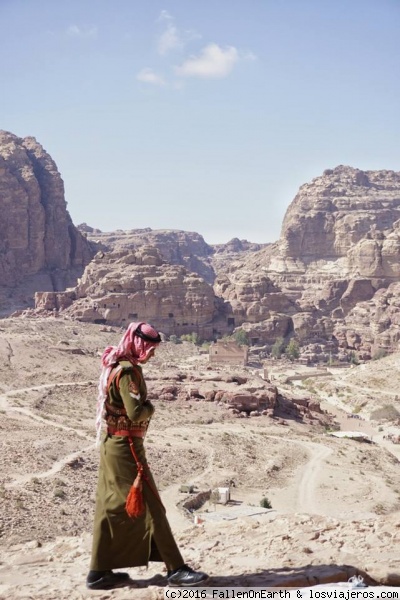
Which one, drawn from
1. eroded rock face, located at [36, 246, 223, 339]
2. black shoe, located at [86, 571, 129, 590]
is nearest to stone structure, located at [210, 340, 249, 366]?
eroded rock face, located at [36, 246, 223, 339]

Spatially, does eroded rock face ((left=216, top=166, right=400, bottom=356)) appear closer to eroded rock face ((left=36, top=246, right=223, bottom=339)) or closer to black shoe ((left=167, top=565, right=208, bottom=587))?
eroded rock face ((left=36, top=246, right=223, bottom=339))

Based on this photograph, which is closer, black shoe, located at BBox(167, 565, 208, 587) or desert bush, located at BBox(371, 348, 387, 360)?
black shoe, located at BBox(167, 565, 208, 587)

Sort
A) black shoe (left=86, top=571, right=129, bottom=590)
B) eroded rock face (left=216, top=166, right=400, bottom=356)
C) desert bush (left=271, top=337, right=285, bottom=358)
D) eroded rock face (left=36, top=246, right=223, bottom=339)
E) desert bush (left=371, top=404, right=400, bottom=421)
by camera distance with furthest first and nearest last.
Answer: eroded rock face (left=216, top=166, right=400, bottom=356) < eroded rock face (left=36, top=246, right=223, bottom=339) < desert bush (left=271, top=337, right=285, bottom=358) < desert bush (left=371, top=404, right=400, bottom=421) < black shoe (left=86, top=571, right=129, bottom=590)

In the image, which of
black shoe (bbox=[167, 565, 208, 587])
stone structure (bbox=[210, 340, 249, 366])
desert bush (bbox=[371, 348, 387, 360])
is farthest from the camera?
desert bush (bbox=[371, 348, 387, 360])

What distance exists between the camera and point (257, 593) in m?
7.02

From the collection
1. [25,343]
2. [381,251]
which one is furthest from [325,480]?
[381,251]

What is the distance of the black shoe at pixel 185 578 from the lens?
7.30 metres

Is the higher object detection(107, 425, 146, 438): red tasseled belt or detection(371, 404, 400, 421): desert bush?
detection(107, 425, 146, 438): red tasseled belt

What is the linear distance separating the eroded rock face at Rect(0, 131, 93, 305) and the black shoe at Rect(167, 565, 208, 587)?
92.2m

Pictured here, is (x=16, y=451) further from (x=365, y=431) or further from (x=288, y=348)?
(x=288, y=348)

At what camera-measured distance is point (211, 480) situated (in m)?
22.3

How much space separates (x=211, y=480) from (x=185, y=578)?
50.1 ft

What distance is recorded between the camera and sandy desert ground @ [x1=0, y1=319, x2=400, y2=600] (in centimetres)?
823

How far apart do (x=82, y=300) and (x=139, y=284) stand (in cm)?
630
